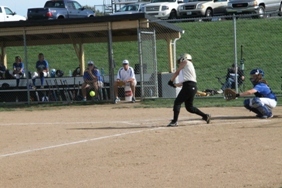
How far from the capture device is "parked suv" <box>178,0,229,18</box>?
42000 millimetres

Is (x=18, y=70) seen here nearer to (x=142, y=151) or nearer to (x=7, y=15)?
(x=142, y=151)

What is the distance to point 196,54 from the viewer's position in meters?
35.2

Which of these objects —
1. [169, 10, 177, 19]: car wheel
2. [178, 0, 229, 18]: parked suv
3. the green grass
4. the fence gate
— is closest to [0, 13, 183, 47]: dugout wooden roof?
the fence gate

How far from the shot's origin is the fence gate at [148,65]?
24047 mm

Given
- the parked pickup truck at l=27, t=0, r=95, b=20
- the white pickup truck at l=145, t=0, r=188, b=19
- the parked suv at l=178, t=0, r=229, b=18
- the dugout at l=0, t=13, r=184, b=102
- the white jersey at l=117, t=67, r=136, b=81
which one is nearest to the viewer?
A: the white jersey at l=117, t=67, r=136, b=81

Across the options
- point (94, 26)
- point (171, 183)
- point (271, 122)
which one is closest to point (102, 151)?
point (171, 183)

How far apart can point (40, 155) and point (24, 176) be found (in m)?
1.94

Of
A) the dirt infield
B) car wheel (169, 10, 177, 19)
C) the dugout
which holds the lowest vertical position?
the dirt infield

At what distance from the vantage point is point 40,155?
45.1 ft

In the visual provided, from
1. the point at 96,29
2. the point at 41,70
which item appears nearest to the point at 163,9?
the point at 41,70

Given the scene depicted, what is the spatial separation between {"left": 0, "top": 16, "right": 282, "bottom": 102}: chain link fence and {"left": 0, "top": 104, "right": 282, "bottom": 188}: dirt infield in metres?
5.69

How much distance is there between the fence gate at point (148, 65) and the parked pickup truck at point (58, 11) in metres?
16.6

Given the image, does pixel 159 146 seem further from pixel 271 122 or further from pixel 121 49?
pixel 121 49

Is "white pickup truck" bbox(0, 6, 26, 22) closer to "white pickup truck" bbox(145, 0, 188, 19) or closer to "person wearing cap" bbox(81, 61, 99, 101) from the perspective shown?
"white pickup truck" bbox(145, 0, 188, 19)
